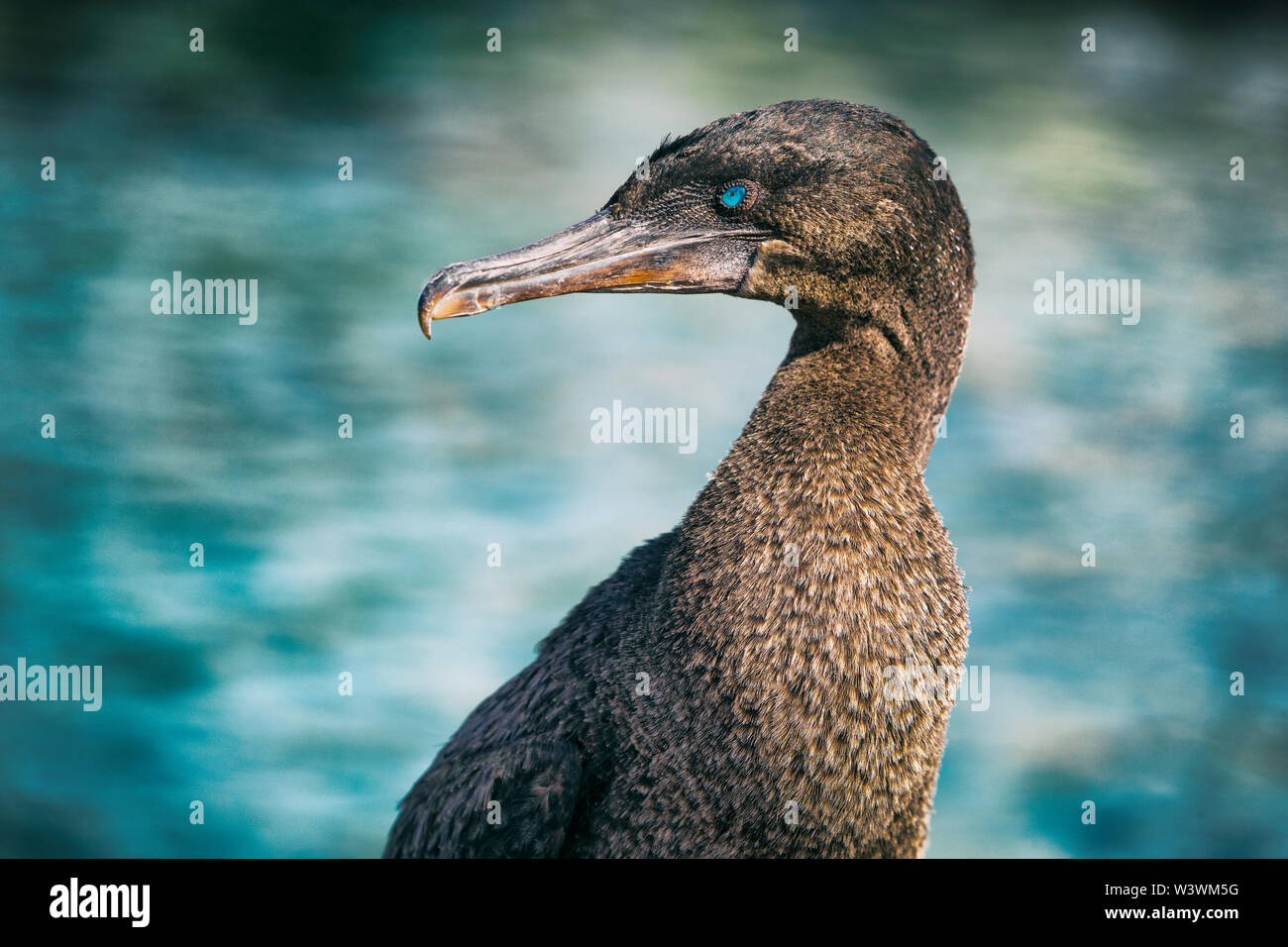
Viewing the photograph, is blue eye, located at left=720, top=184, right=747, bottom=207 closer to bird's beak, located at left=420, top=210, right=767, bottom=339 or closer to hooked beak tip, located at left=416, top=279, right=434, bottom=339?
bird's beak, located at left=420, top=210, right=767, bottom=339

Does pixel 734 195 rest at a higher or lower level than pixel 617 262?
higher

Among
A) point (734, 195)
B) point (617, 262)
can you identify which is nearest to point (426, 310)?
point (617, 262)

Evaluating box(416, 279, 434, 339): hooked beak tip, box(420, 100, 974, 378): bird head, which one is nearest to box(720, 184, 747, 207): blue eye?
box(420, 100, 974, 378): bird head

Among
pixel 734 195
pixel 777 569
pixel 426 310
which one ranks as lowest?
pixel 777 569

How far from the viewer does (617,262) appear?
3588 mm

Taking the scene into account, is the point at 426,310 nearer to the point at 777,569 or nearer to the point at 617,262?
the point at 617,262

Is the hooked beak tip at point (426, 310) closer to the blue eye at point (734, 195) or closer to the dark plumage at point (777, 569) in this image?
the dark plumage at point (777, 569)

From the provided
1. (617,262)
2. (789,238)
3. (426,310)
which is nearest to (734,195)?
(789,238)

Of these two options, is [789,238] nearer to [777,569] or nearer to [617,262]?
[617,262]

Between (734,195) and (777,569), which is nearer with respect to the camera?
(777,569)

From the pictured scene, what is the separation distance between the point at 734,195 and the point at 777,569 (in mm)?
1115

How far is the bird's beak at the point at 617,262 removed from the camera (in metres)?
3.47

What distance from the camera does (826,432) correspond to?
3.41 metres
